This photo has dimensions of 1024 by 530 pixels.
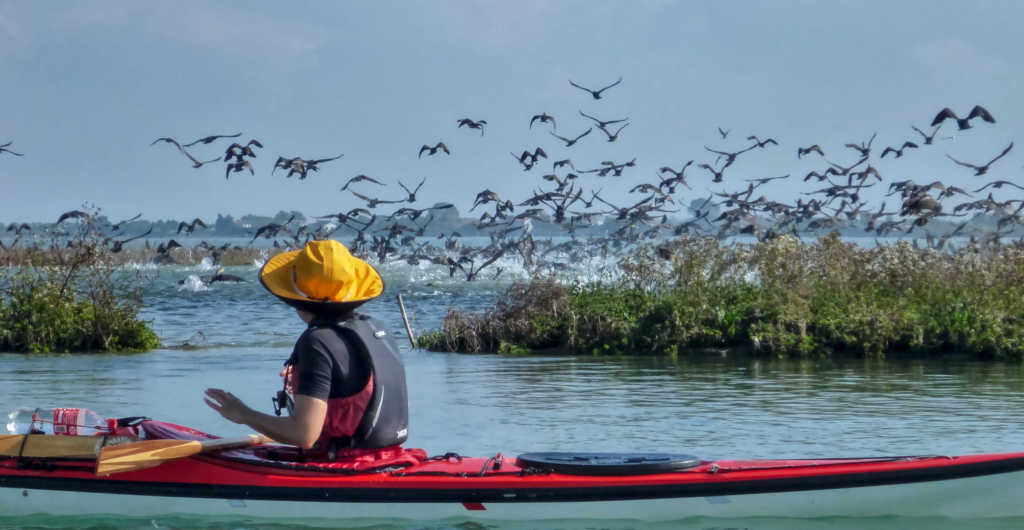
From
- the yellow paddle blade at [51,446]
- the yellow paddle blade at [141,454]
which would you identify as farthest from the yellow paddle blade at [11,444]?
the yellow paddle blade at [141,454]

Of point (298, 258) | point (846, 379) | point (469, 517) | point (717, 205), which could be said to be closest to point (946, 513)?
point (469, 517)

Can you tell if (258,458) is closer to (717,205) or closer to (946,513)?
(946,513)

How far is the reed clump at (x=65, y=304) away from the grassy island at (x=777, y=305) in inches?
197

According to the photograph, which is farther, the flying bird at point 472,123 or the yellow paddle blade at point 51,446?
the flying bird at point 472,123

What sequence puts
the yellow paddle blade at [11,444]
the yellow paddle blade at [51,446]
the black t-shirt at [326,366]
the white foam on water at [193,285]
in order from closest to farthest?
the black t-shirt at [326,366] < the yellow paddle blade at [51,446] < the yellow paddle blade at [11,444] < the white foam on water at [193,285]

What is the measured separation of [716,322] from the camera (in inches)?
717

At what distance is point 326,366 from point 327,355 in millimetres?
55

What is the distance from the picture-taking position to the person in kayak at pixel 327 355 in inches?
255

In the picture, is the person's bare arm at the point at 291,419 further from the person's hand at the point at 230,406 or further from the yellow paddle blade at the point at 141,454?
the yellow paddle blade at the point at 141,454

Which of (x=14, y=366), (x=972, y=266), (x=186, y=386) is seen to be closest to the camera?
(x=186, y=386)

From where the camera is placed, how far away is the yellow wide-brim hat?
259 inches

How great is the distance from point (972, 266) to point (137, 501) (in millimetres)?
14112

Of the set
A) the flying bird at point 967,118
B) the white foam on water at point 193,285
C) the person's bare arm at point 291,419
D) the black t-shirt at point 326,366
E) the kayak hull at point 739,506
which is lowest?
the kayak hull at point 739,506

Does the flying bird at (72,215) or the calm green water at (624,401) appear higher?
the flying bird at (72,215)
